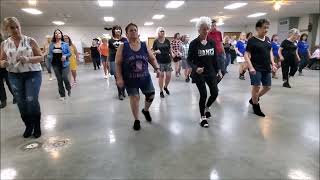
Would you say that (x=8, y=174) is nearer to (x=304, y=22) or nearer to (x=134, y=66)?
(x=134, y=66)

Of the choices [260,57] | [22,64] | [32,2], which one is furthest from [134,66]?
[32,2]

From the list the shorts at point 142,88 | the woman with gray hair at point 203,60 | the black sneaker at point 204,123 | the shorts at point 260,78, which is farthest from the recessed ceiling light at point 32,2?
the shorts at point 260,78

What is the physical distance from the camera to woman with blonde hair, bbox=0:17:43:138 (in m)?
2.99

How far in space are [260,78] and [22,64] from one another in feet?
10.9

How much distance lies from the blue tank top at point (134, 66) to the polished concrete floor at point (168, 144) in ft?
2.24

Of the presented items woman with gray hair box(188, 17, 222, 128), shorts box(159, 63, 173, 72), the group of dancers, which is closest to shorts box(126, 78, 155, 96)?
the group of dancers

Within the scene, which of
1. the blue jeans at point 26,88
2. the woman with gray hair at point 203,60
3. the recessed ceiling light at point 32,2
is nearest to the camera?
the blue jeans at point 26,88

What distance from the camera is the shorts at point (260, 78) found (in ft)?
12.9

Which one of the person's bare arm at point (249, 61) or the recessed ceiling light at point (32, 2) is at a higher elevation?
the recessed ceiling light at point (32, 2)

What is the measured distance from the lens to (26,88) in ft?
10.3

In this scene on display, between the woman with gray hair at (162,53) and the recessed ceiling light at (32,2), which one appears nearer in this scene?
the woman with gray hair at (162,53)

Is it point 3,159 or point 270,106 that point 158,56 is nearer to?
point 270,106

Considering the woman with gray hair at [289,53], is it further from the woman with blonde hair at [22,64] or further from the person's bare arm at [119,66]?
the woman with blonde hair at [22,64]

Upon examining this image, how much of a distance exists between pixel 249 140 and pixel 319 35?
1522cm
